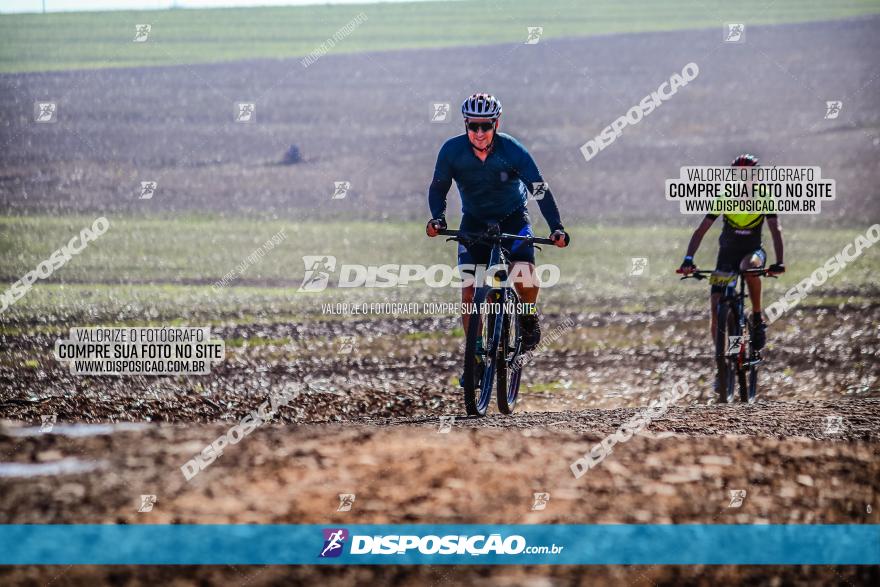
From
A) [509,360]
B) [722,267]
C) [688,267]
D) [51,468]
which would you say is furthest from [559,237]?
[51,468]

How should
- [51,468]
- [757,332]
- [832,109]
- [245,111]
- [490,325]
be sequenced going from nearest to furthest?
[51,468] < [490,325] < [757,332] < [245,111] < [832,109]

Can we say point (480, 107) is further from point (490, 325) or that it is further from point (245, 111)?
point (245, 111)

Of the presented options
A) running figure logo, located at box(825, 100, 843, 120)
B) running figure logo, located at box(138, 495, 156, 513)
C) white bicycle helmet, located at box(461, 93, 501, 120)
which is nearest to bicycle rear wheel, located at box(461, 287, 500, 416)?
white bicycle helmet, located at box(461, 93, 501, 120)

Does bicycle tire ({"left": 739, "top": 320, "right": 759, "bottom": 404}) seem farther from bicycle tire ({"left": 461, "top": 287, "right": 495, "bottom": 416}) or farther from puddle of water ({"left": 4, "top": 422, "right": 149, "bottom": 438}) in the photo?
puddle of water ({"left": 4, "top": 422, "right": 149, "bottom": 438})

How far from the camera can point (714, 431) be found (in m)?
8.67

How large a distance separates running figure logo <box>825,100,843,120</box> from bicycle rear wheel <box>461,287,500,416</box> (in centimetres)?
1313

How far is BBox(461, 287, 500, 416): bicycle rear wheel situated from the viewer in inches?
360

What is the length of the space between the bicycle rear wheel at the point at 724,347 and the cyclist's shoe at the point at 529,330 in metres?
2.34

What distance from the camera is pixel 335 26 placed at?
572 inches

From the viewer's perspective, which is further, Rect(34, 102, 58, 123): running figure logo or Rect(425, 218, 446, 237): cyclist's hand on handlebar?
Rect(34, 102, 58, 123): running figure logo

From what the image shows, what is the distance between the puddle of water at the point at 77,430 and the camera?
8680 millimetres

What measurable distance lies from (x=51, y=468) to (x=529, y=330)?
4.34m

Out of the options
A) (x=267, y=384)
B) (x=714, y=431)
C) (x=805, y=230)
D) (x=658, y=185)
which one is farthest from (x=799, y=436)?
(x=658, y=185)

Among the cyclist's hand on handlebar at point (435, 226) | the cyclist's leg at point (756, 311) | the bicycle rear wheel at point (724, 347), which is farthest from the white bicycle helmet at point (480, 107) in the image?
the cyclist's leg at point (756, 311)
